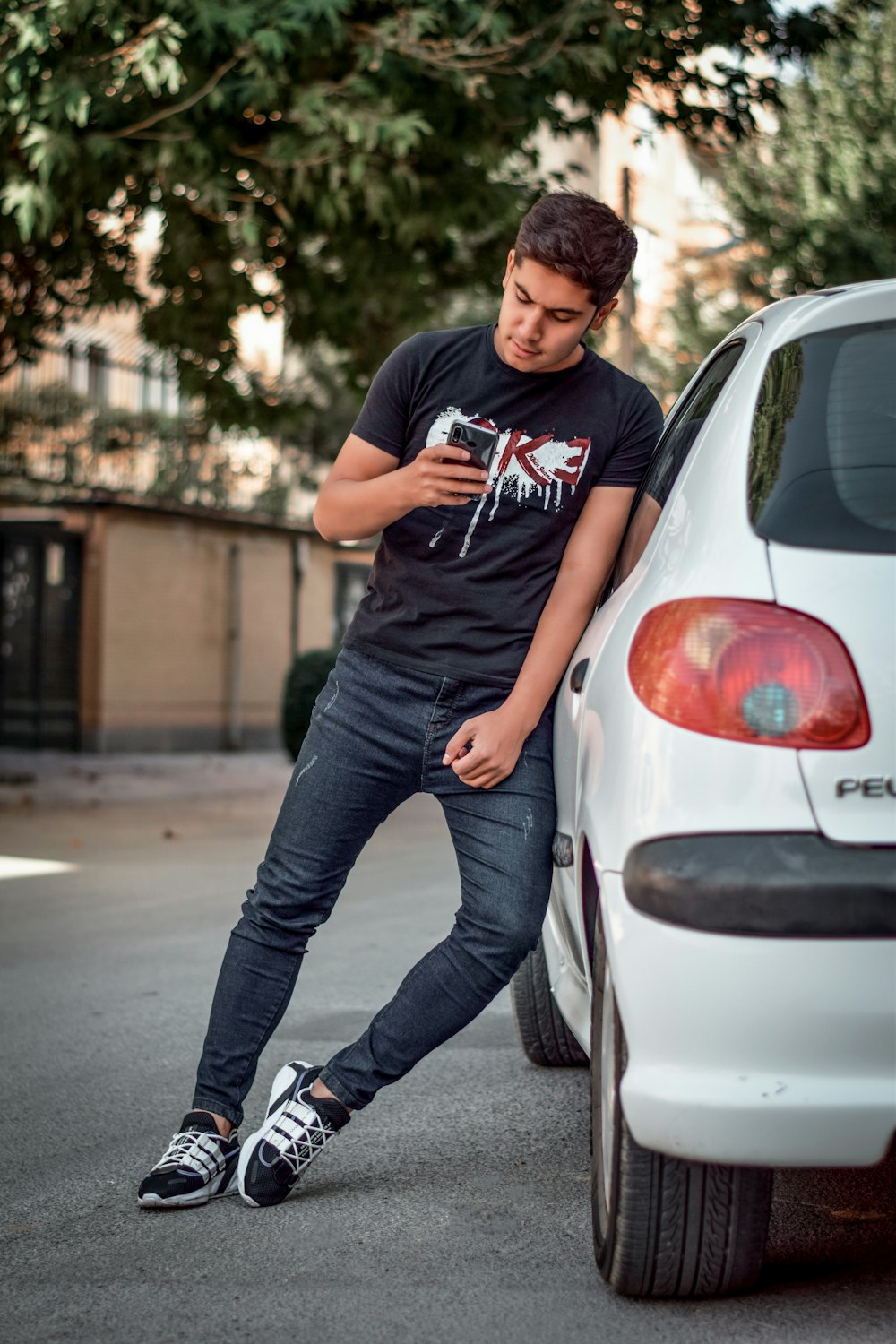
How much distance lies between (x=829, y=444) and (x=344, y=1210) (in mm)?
1736

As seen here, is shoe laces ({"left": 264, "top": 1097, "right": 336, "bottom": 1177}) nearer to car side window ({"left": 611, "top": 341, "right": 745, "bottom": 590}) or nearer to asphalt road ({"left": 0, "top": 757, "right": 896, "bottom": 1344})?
asphalt road ({"left": 0, "top": 757, "right": 896, "bottom": 1344})

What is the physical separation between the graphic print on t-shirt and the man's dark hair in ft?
0.88

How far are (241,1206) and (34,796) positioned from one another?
35.0 feet

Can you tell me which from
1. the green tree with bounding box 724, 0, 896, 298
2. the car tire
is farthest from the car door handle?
the green tree with bounding box 724, 0, 896, 298

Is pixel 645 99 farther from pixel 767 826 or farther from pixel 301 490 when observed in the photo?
pixel 301 490

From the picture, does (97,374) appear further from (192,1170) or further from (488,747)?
(488,747)

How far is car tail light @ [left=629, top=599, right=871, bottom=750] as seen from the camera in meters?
2.31

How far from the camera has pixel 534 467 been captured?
313 cm

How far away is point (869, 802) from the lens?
2.28 m

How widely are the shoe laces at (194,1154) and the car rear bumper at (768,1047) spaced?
1.19 meters

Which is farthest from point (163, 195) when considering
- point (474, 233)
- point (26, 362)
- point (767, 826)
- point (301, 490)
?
point (301, 490)

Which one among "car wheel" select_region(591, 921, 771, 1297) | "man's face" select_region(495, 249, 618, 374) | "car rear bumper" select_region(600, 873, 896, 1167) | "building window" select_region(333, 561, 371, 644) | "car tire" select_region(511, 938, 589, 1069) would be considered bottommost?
"building window" select_region(333, 561, 371, 644)

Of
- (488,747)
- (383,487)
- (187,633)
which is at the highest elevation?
(383,487)

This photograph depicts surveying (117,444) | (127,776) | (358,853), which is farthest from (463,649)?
(117,444)
